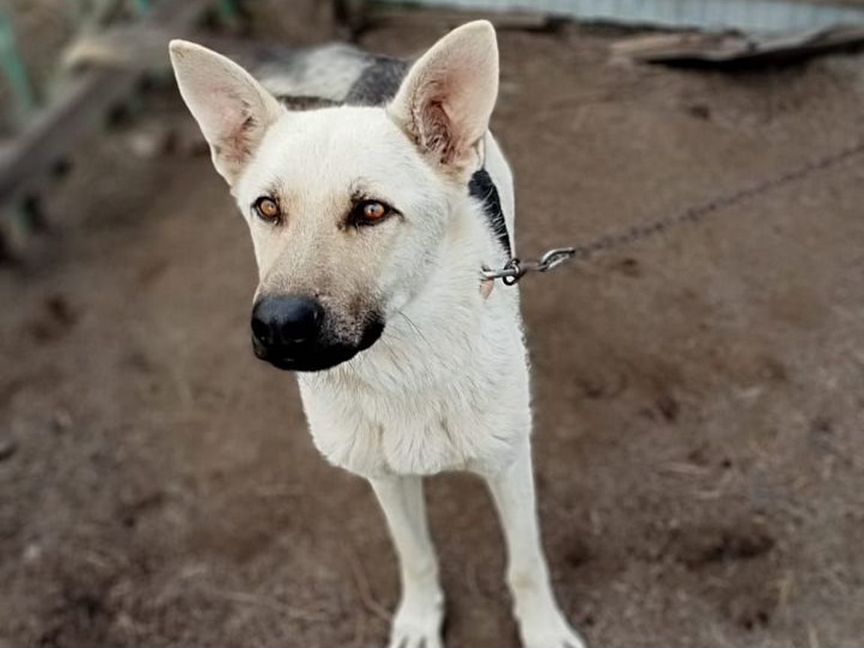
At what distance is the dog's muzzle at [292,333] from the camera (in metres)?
2.18

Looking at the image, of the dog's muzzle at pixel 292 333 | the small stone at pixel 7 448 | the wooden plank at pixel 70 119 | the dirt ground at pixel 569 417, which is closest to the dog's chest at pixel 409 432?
the dog's muzzle at pixel 292 333

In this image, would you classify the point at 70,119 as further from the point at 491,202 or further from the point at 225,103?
the point at 491,202

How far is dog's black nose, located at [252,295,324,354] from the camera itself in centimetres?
217

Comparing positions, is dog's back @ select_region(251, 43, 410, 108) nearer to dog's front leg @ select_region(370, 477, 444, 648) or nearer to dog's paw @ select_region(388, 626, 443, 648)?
dog's front leg @ select_region(370, 477, 444, 648)

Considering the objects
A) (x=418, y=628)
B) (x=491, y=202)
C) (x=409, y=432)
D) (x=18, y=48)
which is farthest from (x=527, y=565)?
(x=18, y=48)

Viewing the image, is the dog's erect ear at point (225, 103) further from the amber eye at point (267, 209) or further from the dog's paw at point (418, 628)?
the dog's paw at point (418, 628)

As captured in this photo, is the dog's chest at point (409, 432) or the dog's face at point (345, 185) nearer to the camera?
the dog's face at point (345, 185)

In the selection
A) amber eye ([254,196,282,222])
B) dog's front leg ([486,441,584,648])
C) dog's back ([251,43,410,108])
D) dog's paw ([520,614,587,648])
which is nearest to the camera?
amber eye ([254,196,282,222])

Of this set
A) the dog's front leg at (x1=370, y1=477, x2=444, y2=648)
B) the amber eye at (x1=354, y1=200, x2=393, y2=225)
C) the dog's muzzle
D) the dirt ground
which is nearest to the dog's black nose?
the dog's muzzle

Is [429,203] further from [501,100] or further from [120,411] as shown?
[501,100]

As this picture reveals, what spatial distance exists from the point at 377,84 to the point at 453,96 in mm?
827

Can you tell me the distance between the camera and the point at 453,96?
245cm

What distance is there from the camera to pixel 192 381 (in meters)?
4.66

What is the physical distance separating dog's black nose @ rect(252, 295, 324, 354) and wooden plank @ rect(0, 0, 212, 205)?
374 cm
